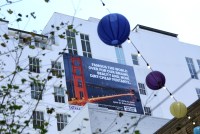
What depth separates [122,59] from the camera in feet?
127

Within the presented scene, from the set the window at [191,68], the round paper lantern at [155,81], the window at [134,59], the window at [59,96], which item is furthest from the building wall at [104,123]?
the window at [191,68]

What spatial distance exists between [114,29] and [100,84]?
69.6ft

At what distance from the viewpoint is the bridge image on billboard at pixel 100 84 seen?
33.2m

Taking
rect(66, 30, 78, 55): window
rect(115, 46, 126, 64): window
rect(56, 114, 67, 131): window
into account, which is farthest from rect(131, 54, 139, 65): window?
rect(56, 114, 67, 131): window

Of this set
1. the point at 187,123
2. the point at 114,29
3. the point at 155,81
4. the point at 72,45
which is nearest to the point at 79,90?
the point at 72,45

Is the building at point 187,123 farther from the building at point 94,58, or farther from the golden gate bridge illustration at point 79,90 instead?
the golden gate bridge illustration at point 79,90

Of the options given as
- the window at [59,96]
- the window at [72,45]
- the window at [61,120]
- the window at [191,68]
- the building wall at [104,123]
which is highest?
the window at [191,68]

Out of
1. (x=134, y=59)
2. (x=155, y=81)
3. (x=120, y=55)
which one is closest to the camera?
(x=155, y=81)

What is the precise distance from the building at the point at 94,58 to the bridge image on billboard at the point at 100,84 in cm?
22

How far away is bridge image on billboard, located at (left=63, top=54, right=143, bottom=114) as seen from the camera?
1305 inches

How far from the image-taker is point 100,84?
3478 cm

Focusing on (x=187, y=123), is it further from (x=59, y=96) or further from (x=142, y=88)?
(x=142, y=88)

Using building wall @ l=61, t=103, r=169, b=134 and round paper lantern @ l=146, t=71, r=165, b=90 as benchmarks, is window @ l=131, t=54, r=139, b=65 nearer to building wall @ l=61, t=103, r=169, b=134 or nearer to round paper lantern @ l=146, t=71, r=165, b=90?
building wall @ l=61, t=103, r=169, b=134

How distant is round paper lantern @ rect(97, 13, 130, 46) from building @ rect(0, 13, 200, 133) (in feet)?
50.3
